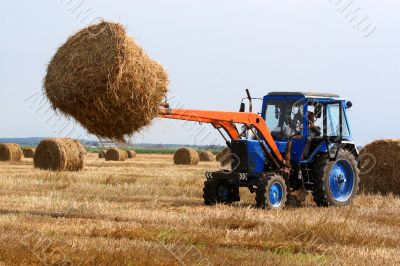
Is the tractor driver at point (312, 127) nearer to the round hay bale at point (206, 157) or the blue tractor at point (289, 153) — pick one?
the blue tractor at point (289, 153)

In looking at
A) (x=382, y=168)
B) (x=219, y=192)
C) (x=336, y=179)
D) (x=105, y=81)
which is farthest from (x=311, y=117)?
(x=105, y=81)

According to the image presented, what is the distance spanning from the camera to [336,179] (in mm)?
14031

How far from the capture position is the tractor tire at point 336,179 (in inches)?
531

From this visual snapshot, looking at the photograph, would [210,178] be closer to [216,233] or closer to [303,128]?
[303,128]

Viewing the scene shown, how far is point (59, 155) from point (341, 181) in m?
12.7

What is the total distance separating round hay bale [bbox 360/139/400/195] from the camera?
16.5 metres

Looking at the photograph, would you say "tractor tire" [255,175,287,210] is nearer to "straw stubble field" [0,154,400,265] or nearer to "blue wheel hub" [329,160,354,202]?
"straw stubble field" [0,154,400,265]

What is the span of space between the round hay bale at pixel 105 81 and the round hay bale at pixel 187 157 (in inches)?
954

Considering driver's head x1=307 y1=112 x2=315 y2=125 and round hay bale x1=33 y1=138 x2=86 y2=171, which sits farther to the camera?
round hay bale x1=33 y1=138 x2=86 y2=171

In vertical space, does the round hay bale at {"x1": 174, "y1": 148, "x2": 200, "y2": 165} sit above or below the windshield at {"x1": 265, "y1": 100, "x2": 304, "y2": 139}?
below

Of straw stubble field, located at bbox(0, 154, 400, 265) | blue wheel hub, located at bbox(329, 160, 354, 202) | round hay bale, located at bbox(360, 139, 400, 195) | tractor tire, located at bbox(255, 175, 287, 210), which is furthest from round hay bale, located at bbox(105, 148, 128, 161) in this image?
tractor tire, located at bbox(255, 175, 287, 210)

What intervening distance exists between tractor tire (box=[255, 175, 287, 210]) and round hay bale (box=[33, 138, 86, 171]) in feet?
42.4

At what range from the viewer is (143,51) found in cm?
1073

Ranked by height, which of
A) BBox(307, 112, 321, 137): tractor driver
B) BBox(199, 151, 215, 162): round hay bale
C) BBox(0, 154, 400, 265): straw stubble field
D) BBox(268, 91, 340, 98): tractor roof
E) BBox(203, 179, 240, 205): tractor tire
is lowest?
BBox(0, 154, 400, 265): straw stubble field
